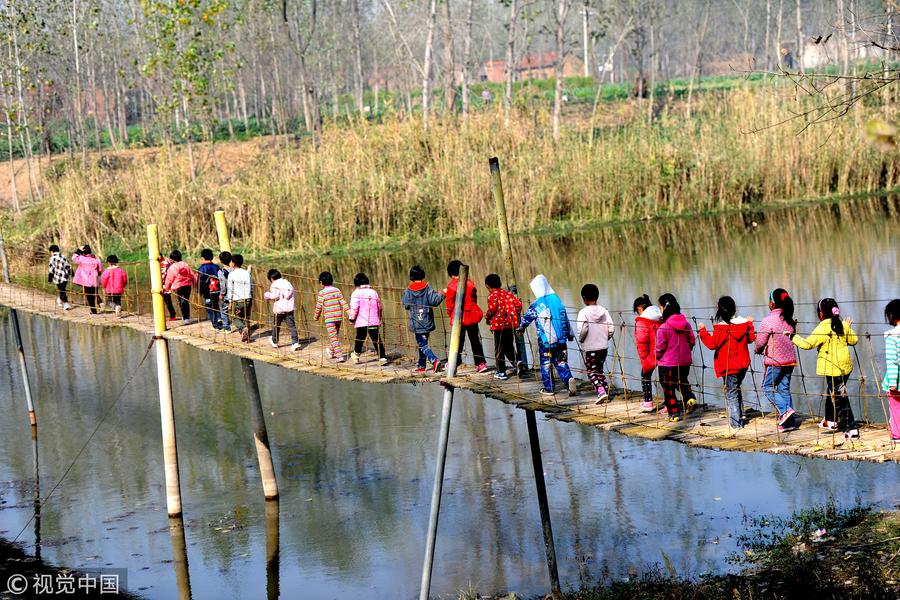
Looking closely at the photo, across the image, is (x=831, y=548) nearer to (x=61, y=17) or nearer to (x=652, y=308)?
(x=652, y=308)

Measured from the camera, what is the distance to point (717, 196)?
27953 millimetres

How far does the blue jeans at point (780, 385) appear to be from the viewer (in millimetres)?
8062

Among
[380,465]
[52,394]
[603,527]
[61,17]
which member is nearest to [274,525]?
[380,465]

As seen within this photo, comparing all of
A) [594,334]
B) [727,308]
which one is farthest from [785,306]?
[594,334]

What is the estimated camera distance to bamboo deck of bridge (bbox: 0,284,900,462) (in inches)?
286

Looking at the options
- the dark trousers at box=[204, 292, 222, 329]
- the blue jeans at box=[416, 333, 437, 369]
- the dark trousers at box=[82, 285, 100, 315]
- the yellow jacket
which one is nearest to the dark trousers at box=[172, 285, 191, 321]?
the dark trousers at box=[204, 292, 222, 329]

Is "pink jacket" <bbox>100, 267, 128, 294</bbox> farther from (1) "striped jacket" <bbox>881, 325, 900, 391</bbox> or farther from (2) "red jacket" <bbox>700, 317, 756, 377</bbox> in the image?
(1) "striped jacket" <bbox>881, 325, 900, 391</bbox>

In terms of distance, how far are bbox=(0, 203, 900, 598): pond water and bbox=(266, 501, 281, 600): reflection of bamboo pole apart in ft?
0.08

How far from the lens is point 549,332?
905 centimetres

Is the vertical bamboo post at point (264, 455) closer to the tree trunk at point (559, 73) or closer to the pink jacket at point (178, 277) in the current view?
the pink jacket at point (178, 277)

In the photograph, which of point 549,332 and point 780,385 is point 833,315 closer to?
point 780,385

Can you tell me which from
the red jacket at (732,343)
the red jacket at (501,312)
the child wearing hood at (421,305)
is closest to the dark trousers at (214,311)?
the child wearing hood at (421,305)

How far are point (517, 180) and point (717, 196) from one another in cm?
514

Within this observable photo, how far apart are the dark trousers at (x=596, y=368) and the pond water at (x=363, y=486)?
1.43 m
